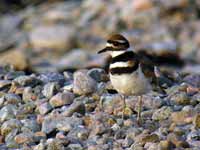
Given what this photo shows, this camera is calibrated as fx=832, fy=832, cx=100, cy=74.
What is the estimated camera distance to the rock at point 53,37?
70.9ft

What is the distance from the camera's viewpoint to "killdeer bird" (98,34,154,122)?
7.52 meters

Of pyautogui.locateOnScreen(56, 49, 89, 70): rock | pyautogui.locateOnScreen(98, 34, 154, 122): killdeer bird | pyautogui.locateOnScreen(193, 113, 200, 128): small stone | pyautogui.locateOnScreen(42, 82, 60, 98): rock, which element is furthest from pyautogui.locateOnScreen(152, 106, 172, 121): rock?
pyautogui.locateOnScreen(56, 49, 89, 70): rock

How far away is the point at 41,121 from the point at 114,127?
75cm

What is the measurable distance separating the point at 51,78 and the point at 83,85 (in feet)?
2.38

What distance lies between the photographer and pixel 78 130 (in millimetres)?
7484

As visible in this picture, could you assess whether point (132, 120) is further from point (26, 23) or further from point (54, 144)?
point (26, 23)

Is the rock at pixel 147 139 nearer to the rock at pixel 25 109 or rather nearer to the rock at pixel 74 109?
the rock at pixel 74 109

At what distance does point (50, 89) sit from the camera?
857 centimetres

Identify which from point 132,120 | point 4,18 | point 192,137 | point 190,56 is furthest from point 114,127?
point 4,18

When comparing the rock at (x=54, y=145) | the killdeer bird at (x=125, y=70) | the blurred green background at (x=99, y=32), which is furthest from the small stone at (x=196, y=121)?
A: the blurred green background at (x=99, y=32)

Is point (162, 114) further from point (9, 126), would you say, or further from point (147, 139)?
point (9, 126)

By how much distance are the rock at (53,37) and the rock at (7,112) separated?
13.4 meters

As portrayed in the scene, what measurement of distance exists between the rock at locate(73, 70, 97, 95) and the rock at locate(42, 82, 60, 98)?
7.9 inches

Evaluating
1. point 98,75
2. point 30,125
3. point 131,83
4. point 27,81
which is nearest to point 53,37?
point 98,75
